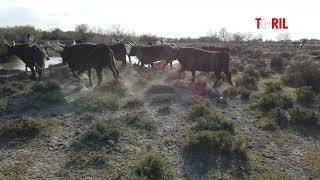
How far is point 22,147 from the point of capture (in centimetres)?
1032

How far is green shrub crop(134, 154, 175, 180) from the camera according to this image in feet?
29.1

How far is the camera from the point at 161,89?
18078 mm

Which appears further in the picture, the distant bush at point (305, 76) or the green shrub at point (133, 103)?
the distant bush at point (305, 76)

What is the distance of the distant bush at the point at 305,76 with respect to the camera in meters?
20.1

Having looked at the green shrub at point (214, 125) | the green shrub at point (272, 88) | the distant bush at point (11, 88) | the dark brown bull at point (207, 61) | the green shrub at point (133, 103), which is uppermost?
the dark brown bull at point (207, 61)

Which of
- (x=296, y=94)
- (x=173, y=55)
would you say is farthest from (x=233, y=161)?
(x=173, y=55)

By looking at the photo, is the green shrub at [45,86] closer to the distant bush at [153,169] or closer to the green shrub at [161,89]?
the green shrub at [161,89]

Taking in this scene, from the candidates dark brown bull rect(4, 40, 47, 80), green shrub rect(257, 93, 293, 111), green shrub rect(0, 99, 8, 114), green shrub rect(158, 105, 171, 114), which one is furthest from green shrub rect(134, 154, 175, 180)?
dark brown bull rect(4, 40, 47, 80)

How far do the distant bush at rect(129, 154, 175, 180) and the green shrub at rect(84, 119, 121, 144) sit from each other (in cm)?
187

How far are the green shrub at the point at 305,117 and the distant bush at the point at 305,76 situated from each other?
5936mm

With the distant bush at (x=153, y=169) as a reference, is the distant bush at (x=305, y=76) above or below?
above

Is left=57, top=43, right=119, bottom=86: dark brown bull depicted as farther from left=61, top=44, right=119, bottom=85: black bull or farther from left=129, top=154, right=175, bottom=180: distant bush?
left=129, top=154, right=175, bottom=180: distant bush

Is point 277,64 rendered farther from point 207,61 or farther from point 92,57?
point 92,57

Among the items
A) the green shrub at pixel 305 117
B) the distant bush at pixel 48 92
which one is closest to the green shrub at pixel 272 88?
the green shrub at pixel 305 117
